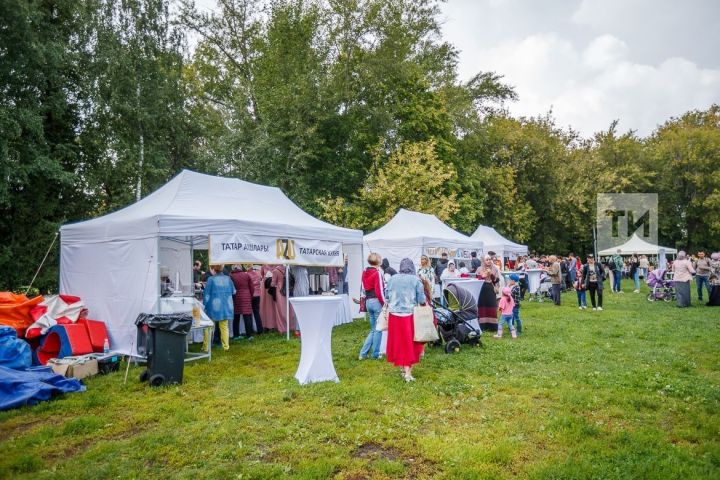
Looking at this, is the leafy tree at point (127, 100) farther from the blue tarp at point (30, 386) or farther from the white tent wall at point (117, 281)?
the blue tarp at point (30, 386)

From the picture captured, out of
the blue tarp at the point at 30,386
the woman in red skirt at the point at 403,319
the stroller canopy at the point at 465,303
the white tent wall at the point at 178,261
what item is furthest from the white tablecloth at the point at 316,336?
the white tent wall at the point at 178,261

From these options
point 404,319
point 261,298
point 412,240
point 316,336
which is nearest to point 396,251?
point 412,240

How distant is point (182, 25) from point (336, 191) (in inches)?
417

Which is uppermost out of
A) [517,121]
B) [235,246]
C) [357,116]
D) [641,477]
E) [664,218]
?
[517,121]

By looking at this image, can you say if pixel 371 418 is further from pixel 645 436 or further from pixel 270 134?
pixel 270 134

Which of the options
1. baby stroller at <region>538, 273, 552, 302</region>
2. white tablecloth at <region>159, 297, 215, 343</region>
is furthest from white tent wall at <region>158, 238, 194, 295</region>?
Result: baby stroller at <region>538, 273, 552, 302</region>

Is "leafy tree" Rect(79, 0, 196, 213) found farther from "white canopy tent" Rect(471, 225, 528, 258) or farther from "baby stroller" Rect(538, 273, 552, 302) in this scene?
"baby stroller" Rect(538, 273, 552, 302)

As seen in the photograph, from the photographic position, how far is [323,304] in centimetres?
619

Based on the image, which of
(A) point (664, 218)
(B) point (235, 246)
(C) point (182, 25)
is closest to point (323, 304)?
(B) point (235, 246)

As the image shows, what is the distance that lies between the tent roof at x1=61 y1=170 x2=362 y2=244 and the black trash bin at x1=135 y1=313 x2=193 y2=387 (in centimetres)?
210

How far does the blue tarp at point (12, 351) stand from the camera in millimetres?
6148

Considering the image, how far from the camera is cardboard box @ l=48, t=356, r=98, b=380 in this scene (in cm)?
665

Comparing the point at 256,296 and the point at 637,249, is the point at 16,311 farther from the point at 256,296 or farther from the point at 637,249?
the point at 637,249

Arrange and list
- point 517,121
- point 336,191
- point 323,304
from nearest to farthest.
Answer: point 323,304 < point 336,191 < point 517,121
